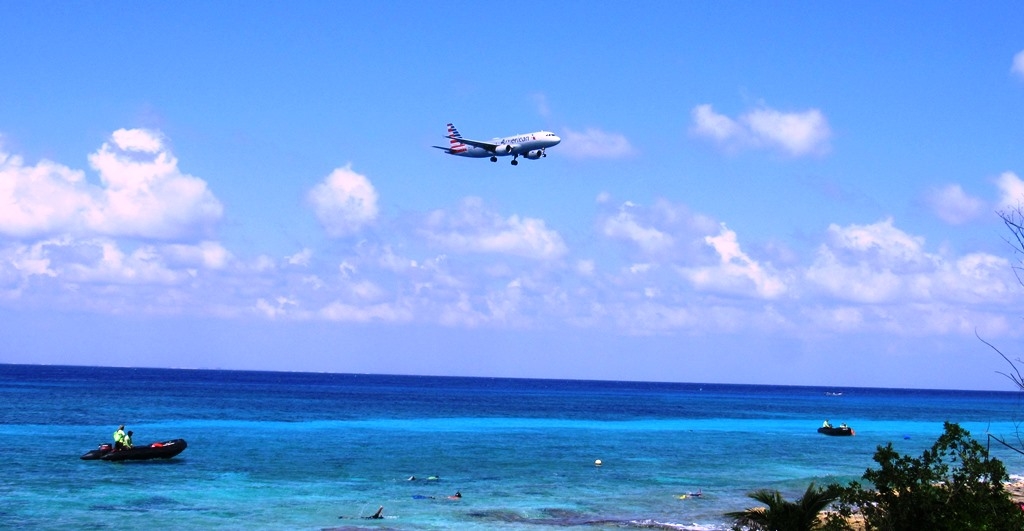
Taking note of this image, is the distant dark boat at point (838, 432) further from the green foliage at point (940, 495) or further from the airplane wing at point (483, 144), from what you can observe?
the green foliage at point (940, 495)

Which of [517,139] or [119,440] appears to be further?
[517,139]

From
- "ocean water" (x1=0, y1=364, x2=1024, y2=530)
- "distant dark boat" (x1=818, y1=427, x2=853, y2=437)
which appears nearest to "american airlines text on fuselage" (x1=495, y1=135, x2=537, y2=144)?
"ocean water" (x1=0, y1=364, x2=1024, y2=530)

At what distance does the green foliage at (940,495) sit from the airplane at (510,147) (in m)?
51.4

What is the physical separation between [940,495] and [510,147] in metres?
53.8

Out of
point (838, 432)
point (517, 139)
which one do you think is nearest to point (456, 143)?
point (517, 139)

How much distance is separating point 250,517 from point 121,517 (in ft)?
16.5

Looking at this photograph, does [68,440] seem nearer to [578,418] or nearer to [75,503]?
[75,503]

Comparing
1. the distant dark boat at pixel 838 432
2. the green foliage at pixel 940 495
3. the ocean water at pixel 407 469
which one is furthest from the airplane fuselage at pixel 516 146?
the green foliage at pixel 940 495

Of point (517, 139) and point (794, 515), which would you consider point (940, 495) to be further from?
point (517, 139)

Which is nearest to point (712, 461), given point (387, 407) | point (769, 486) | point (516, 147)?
point (769, 486)

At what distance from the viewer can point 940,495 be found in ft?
68.3

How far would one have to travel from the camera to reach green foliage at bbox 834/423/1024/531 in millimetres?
20297

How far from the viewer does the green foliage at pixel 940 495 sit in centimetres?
2030

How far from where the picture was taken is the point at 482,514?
135ft
